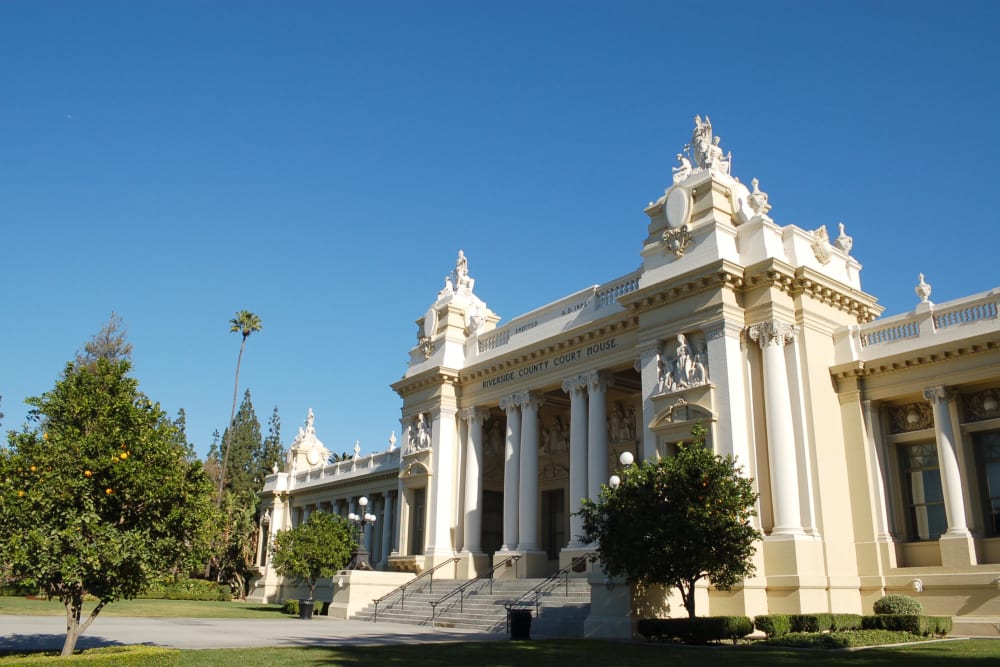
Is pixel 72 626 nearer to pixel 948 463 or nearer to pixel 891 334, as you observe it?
pixel 948 463

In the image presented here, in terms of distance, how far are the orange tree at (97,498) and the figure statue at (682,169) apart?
18840mm

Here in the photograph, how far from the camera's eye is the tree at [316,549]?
38406 millimetres

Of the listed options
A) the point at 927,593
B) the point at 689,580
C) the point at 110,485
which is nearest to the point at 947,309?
the point at 927,593

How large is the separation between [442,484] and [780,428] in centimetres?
1665

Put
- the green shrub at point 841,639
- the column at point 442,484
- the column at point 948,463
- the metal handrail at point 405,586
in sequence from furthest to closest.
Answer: the column at point 442,484 → the metal handrail at point 405,586 → the column at point 948,463 → the green shrub at point 841,639

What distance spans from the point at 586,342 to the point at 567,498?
7692 millimetres

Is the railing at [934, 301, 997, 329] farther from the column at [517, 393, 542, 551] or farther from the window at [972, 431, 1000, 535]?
the column at [517, 393, 542, 551]

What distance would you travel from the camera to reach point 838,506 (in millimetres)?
24297

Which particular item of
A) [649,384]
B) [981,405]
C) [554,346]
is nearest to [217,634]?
Result: [649,384]

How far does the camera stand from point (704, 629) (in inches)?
764

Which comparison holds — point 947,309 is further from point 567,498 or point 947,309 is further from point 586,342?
point 567,498

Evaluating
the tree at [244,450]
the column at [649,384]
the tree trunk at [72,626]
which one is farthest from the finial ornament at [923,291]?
the tree at [244,450]

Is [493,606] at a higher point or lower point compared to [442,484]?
lower

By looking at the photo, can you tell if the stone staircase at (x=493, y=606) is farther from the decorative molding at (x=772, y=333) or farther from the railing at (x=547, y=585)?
the decorative molding at (x=772, y=333)
